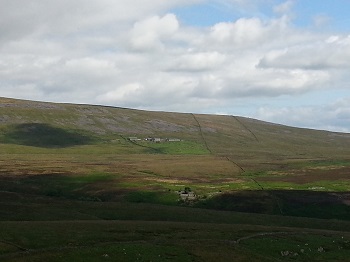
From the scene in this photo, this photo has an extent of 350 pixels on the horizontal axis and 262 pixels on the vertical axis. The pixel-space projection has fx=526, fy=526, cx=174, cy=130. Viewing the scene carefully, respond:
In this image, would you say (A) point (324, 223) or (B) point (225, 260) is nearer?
(B) point (225, 260)

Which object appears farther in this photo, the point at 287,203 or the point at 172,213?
the point at 287,203

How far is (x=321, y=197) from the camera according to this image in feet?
361

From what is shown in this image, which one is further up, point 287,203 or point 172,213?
point 287,203

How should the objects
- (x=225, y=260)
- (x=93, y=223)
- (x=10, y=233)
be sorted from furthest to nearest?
(x=93, y=223), (x=10, y=233), (x=225, y=260)

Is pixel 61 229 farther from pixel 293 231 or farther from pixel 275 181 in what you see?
pixel 275 181

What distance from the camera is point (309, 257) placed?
6266 cm

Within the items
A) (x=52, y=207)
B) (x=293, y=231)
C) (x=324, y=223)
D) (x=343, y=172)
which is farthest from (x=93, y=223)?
(x=343, y=172)

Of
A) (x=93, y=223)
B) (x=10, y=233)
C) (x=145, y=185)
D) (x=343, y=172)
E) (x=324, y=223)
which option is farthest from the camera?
(x=343, y=172)

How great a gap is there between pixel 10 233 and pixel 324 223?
51559mm

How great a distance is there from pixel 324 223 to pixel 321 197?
22953 mm

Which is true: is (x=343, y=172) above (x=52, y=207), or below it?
above

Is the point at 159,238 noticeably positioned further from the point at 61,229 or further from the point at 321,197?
the point at 321,197

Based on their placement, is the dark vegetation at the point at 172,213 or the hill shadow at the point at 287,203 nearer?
the dark vegetation at the point at 172,213

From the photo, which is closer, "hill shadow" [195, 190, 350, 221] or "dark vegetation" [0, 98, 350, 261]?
"dark vegetation" [0, 98, 350, 261]
